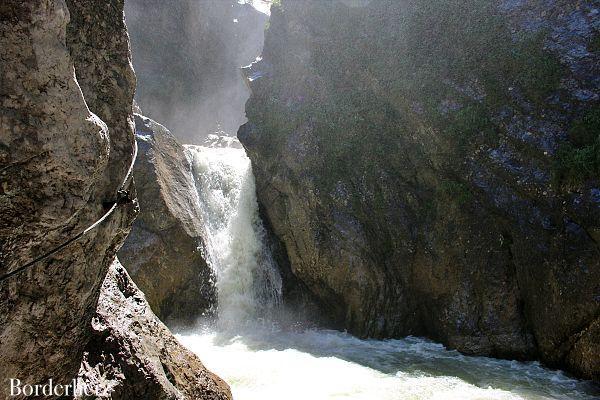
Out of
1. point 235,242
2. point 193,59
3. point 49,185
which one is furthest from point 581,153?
point 193,59

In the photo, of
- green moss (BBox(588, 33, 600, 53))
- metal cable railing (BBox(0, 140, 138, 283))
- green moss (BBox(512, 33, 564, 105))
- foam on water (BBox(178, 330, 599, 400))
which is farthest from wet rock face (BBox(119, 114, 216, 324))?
green moss (BBox(588, 33, 600, 53))

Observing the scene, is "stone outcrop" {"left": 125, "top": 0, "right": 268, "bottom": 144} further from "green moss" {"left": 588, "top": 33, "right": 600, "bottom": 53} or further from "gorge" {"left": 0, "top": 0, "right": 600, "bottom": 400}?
"green moss" {"left": 588, "top": 33, "right": 600, "bottom": 53}

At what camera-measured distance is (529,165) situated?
10.6 meters

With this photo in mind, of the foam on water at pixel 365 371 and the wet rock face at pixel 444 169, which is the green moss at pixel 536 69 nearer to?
the wet rock face at pixel 444 169

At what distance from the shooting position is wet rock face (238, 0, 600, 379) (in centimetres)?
1009

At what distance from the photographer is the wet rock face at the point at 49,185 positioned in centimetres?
272

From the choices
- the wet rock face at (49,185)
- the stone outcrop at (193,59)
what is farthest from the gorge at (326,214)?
the stone outcrop at (193,59)

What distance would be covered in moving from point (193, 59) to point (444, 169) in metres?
26.2

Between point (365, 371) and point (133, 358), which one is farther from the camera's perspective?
point (365, 371)

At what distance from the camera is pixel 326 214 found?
1374 centimetres

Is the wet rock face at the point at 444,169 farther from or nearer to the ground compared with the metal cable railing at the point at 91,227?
farther from the ground

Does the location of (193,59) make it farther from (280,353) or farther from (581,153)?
(581,153)

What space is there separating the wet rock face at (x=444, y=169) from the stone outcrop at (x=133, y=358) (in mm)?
7882

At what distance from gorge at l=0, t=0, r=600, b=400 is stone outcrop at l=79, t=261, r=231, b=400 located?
21 millimetres
